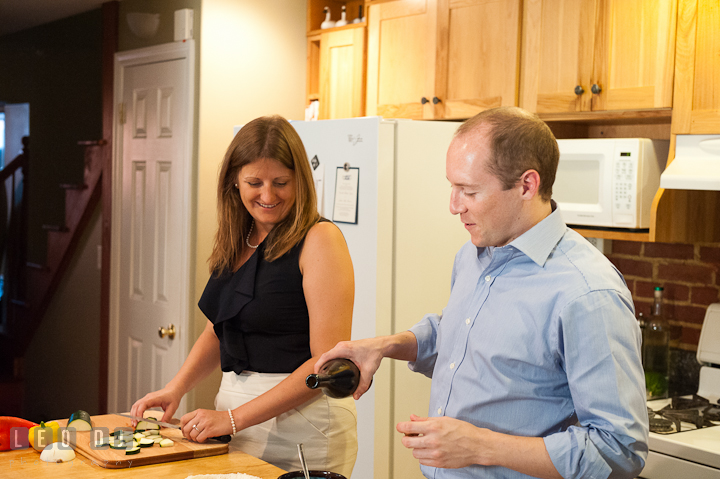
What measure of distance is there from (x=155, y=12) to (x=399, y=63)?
1360 millimetres

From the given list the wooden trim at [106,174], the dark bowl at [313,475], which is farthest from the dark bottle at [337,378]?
the wooden trim at [106,174]

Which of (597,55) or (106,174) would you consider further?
(106,174)

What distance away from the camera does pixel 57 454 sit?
139 cm

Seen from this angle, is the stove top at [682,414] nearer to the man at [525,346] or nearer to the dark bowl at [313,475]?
the man at [525,346]

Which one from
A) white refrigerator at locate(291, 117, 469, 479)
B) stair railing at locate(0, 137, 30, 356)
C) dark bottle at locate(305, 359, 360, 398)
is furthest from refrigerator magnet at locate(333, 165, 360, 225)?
stair railing at locate(0, 137, 30, 356)

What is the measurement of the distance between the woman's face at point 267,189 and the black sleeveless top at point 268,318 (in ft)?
0.31

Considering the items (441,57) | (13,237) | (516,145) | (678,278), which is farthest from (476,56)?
(13,237)

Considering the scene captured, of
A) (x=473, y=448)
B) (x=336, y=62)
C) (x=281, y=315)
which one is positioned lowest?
(x=473, y=448)

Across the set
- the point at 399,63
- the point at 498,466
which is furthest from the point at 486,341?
the point at 399,63

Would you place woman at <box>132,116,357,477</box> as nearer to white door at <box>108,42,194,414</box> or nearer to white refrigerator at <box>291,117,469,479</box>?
white refrigerator at <box>291,117,469,479</box>

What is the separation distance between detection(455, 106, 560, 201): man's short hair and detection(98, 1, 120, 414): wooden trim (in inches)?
128

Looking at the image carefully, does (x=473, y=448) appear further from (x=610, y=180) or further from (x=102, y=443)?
(x=610, y=180)

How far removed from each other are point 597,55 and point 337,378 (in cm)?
→ 173

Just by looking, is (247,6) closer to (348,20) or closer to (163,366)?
(348,20)
